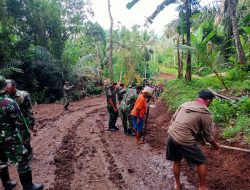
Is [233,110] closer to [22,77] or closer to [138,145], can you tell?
[138,145]

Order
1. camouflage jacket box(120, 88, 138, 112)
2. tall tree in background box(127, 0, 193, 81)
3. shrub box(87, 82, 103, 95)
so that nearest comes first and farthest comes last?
1. camouflage jacket box(120, 88, 138, 112)
2. tall tree in background box(127, 0, 193, 81)
3. shrub box(87, 82, 103, 95)

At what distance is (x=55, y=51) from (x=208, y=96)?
1786 cm

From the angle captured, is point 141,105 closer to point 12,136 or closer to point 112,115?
point 112,115

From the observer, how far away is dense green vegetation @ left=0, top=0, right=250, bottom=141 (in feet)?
38.8

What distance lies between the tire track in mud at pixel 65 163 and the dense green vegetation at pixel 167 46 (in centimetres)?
422

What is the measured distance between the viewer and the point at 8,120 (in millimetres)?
4383

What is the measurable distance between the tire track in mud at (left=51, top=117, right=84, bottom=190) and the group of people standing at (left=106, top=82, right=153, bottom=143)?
65.9 inches

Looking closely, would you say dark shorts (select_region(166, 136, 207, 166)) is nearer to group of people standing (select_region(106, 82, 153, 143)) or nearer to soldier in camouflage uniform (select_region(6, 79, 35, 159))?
soldier in camouflage uniform (select_region(6, 79, 35, 159))

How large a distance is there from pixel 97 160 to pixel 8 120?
2.62 metres

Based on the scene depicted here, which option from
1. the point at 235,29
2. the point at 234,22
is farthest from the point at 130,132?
the point at 234,22

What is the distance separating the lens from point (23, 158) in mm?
4473

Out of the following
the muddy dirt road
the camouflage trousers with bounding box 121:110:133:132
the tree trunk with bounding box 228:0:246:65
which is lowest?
the muddy dirt road

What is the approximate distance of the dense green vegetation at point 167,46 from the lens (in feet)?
38.8

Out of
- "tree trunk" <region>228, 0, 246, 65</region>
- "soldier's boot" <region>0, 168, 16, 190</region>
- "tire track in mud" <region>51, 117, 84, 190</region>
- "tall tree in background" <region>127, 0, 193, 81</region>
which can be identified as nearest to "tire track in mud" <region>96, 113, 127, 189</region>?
"tire track in mud" <region>51, 117, 84, 190</region>
